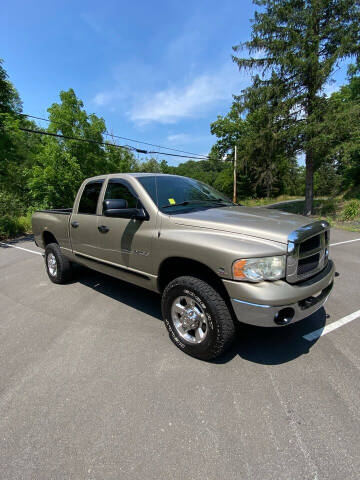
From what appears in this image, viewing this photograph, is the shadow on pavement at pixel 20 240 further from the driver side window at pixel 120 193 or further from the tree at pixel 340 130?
the tree at pixel 340 130

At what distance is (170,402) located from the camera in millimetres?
2039

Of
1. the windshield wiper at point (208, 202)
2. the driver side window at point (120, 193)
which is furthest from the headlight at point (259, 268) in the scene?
the driver side window at point (120, 193)

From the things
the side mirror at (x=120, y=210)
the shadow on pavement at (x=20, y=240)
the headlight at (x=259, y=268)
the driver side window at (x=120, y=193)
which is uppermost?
the driver side window at (x=120, y=193)

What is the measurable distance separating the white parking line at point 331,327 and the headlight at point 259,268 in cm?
132

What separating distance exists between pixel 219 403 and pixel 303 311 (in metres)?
1.07

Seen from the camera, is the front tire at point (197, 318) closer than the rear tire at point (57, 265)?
Yes

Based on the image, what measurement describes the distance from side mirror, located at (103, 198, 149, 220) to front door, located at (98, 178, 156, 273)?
0.08 meters


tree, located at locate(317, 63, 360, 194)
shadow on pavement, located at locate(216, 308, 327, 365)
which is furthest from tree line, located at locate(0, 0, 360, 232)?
shadow on pavement, located at locate(216, 308, 327, 365)

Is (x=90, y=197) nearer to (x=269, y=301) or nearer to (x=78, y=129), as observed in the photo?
(x=269, y=301)

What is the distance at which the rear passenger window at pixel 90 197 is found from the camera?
3.74 m

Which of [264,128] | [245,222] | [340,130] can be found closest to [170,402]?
[245,222]

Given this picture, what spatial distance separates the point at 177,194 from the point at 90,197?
1.55 m

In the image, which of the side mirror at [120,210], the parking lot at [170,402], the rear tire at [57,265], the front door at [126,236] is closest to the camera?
the parking lot at [170,402]

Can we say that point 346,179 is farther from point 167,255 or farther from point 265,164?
point 167,255
